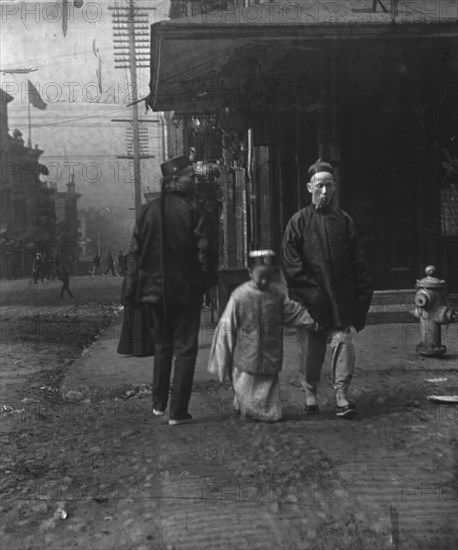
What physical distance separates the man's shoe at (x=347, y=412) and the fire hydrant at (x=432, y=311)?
2.19m

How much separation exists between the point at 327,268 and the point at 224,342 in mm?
940

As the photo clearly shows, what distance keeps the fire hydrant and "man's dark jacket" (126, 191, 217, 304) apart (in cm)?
297

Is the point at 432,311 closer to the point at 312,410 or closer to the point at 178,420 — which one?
the point at 312,410

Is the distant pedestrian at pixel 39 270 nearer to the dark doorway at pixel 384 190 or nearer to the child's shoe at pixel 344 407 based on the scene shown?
the dark doorway at pixel 384 190

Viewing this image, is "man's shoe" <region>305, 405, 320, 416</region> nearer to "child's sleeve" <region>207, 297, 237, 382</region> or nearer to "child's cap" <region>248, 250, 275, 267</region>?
"child's sleeve" <region>207, 297, 237, 382</region>

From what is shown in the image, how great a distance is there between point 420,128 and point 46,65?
5317 mm

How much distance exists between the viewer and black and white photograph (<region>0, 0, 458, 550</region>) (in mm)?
4078

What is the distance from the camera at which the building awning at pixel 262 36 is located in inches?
315

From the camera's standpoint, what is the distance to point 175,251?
5.35m

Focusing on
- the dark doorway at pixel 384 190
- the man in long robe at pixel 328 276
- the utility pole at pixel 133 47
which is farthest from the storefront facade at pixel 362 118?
the man in long robe at pixel 328 276

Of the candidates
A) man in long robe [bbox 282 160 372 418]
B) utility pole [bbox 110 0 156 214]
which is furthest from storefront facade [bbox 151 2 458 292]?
man in long robe [bbox 282 160 372 418]

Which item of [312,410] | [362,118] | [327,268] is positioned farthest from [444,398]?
[362,118]

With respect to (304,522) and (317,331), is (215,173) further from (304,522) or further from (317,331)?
(304,522)

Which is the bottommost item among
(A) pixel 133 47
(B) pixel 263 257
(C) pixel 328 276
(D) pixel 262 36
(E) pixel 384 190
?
(C) pixel 328 276
